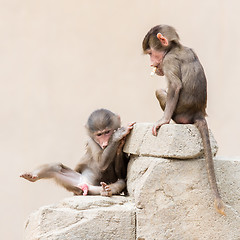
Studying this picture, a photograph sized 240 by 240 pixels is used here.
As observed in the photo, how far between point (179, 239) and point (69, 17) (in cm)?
472

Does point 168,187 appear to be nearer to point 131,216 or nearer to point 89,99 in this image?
point 131,216

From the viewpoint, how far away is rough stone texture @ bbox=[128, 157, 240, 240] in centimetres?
468

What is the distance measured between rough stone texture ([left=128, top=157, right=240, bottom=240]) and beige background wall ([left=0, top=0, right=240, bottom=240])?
11.5 ft

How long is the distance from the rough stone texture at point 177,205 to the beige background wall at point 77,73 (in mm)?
3496

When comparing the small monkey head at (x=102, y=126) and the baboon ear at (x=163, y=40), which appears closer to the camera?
the baboon ear at (x=163, y=40)

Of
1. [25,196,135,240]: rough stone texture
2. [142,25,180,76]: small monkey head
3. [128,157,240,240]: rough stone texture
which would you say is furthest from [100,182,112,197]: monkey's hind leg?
[142,25,180,76]: small monkey head

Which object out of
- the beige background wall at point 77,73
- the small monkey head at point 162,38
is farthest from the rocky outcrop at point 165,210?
the beige background wall at point 77,73

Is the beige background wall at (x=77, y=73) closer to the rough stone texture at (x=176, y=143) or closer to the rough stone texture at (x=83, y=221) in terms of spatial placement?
the rough stone texture at (x=176, y=143)

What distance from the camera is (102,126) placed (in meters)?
5.22

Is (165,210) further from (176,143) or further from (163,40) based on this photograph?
(163,40)

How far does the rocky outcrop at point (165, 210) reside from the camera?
465 centimetres

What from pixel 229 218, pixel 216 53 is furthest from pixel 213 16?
pixel 229 218

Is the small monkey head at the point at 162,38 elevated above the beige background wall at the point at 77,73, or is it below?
above

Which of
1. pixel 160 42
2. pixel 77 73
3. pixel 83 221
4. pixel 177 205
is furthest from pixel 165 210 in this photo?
pixel 77 73
